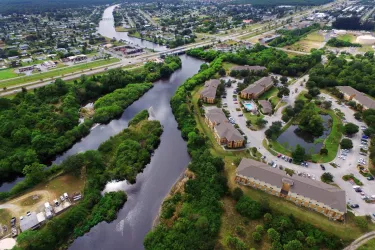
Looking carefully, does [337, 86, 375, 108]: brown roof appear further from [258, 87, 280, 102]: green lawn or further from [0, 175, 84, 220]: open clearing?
[0, 175, 84, 220]: open clearing

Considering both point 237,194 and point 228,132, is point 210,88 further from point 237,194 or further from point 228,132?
point 237,194

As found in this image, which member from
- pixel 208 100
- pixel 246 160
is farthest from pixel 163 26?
pixel 246 160

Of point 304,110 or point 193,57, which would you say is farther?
point 193,57

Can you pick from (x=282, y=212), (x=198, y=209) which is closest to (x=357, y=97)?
(x=282, y=212)

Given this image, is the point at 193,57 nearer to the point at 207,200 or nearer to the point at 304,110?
the point at 304,110

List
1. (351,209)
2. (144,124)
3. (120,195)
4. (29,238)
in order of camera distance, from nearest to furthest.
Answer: (29,238) → (351,209) → (120,195) → (144,124)
